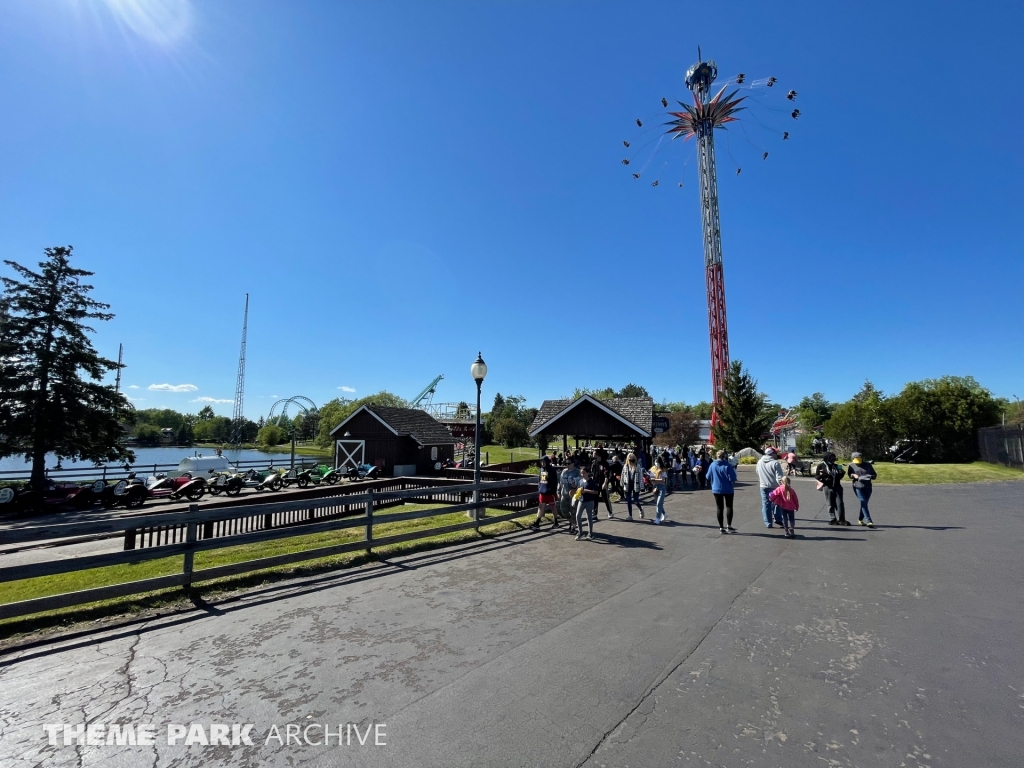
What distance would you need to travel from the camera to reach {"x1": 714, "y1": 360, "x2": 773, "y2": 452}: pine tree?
37.4 meters

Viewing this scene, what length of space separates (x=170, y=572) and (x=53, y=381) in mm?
21002

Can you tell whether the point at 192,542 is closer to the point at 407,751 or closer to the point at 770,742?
the point at 407,751

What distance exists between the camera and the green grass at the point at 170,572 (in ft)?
16.6

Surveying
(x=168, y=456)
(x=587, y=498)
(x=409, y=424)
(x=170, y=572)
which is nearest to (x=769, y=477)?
(x=587, y=498)

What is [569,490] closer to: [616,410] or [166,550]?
[166,550]

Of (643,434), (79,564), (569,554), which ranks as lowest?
(569,554)

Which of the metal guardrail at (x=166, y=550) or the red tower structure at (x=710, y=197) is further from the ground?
the red tower structure at (x=710, y=197)

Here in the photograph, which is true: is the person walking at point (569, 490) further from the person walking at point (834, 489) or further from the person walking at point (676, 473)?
the person walking at point (676, 473)

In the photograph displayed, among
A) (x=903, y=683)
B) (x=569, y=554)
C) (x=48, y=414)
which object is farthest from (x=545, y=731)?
(x=48, y=414)

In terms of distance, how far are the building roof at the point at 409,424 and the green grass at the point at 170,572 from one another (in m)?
18.7

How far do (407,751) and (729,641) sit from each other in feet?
10.6

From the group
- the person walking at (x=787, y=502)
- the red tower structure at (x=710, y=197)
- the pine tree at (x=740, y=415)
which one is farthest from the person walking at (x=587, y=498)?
the red tower structure at (x=710, y=197)

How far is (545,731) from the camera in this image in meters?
3.11

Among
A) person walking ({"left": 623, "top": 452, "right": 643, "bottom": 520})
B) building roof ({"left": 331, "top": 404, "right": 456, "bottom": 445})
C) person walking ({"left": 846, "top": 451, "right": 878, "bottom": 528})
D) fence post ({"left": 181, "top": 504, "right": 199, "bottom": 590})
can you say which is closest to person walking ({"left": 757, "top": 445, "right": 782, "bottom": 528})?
person walking ({"left": 846, "top": 451, "right": 878, "bottom": 528})
